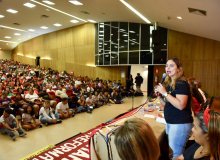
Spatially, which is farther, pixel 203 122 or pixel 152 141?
pixel 203 122

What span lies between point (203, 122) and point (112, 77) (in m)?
12.0

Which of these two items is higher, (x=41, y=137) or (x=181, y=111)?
(x=181, y=111)

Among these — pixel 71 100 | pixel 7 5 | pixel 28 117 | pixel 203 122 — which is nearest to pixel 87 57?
pixel 7 5

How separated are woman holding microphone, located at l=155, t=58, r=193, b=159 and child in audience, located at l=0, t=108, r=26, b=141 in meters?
3.81

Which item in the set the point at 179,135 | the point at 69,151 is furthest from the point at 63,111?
the point at 179,135

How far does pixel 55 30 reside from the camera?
15891 millimetres

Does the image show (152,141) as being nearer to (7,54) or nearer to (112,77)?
(112,77)

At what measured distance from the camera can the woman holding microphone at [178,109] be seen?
1.44 meters

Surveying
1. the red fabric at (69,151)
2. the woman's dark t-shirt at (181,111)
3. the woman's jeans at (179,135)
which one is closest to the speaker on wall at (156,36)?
the red fabric at (69,151)

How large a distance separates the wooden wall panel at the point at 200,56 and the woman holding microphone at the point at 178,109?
8.57 m

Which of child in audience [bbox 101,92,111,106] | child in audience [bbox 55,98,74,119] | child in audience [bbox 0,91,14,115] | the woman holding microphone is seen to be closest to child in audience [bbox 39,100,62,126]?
child in audience [bbox 55,98,74,119]

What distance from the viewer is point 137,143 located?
66 centimetres

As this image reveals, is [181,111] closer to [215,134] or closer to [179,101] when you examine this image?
[179,101]

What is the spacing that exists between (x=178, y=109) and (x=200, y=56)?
29.6 ft
